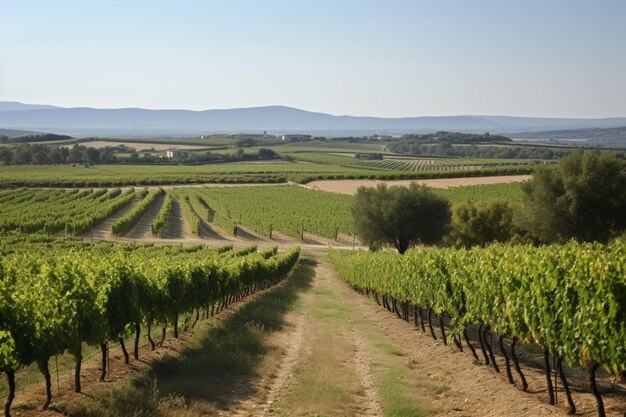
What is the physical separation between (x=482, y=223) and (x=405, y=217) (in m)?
6.77

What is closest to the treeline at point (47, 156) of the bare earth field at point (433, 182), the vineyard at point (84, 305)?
the bare earth field at point (433, 182)

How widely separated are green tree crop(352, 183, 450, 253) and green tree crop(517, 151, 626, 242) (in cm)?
1232

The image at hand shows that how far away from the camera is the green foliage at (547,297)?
464 inches

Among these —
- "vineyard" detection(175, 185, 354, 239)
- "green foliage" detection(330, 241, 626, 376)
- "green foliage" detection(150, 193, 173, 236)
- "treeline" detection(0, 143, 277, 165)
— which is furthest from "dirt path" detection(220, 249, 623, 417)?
"treeline" detection(0, 143, 277, 165)

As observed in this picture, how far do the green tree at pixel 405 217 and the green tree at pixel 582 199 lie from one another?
1232cm

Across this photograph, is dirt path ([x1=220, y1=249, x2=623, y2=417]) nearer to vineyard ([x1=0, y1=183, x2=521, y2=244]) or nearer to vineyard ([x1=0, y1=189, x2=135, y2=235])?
vineyard ([x1=0, y1=189, x2=135, y2=235])

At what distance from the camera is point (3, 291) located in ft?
41.6

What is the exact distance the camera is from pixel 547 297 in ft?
45.8

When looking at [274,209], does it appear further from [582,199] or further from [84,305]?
[84,305]

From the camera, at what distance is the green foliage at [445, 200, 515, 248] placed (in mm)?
58406

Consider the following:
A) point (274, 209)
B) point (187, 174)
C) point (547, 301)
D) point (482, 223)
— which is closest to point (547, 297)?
point (547, 301)

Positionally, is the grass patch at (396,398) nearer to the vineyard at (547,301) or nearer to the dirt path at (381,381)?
the dirt path at (381,381)

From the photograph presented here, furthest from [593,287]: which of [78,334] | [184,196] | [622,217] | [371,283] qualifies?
[184,196]

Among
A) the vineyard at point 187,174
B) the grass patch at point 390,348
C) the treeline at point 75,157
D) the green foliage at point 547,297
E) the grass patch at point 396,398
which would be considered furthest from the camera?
the treeline at point 75,157
